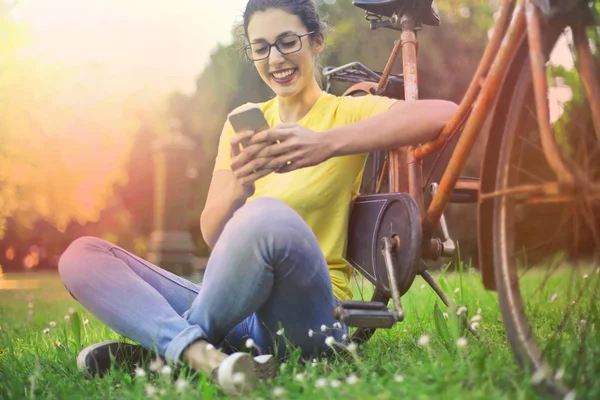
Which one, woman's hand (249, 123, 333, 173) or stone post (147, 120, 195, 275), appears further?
stone post (147, 120, 195, 275)

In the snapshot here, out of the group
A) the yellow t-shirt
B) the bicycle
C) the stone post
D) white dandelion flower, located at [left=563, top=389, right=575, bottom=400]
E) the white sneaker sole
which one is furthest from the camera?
the stone post

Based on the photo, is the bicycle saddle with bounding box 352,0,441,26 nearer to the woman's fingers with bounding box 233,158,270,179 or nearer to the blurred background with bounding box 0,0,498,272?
the blurred background with bounding box 0,0,498,272

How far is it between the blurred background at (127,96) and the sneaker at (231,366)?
0.64 m

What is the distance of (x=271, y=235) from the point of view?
1.08 meters

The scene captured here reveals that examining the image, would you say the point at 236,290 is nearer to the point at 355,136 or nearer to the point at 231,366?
the point at 231,366

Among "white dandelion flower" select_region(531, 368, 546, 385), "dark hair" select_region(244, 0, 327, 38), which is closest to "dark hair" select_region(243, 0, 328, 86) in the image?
"dark hair" select_region(244, 0, 327, 38)

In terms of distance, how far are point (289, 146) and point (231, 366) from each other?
42 centimetres

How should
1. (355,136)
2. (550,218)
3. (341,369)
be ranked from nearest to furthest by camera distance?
(550,218) → (341,369) → (355,136)

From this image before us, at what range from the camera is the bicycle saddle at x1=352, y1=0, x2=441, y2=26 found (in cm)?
140

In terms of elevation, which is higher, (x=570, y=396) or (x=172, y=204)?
(x=172, y=204)

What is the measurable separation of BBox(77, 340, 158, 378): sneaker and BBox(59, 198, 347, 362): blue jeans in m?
0.07

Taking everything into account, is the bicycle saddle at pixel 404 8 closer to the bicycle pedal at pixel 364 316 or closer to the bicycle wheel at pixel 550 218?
the bicycle wheel at pixel 550 218

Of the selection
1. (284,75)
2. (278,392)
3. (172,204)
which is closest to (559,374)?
(278,392)

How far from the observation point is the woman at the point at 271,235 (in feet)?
3.63
